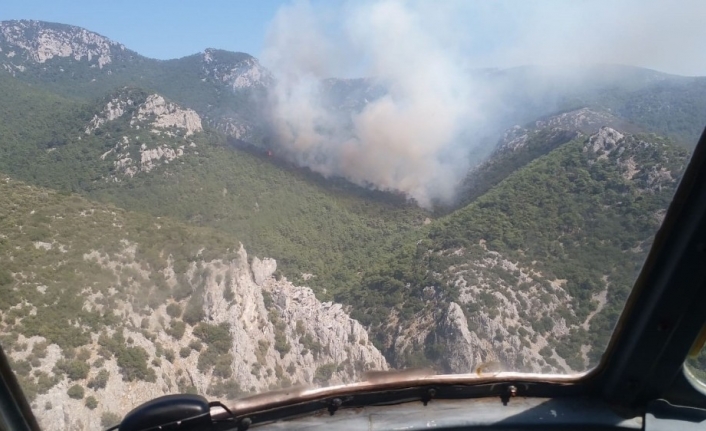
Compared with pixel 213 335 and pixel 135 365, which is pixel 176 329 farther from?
pixel 135 365

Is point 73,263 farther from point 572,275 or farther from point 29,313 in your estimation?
point 572,275

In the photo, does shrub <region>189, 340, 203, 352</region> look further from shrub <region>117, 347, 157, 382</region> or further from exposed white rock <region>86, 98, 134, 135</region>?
exposed white rock <region>86, 98, 134, 135</region>

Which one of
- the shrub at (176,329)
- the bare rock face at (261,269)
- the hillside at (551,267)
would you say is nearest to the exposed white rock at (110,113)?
the bare rock face at (261,269)

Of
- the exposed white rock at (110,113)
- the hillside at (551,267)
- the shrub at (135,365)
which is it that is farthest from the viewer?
the exposed white rock at (110,113)

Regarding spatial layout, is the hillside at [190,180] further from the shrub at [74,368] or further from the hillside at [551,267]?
the shrub at [74,368]

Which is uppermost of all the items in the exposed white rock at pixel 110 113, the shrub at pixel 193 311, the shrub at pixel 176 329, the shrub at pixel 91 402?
the exposed white rock at pixel 110 113

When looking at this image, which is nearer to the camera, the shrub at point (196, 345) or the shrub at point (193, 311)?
the shrub at point (196, 345)

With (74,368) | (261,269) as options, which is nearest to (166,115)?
(261,269)
